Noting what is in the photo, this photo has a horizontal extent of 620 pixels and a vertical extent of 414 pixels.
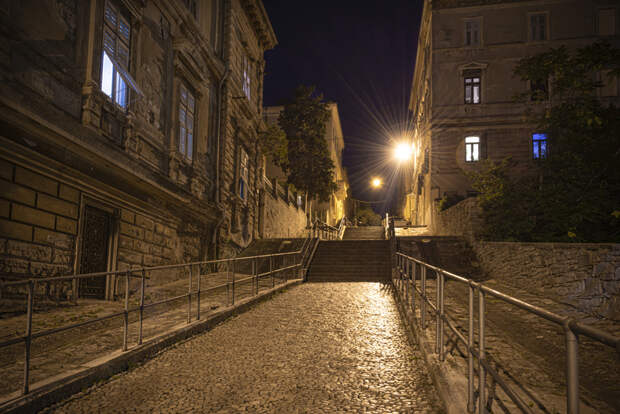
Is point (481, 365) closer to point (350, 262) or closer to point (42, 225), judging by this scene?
point (42, 225)

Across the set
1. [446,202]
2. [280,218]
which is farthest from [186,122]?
[446,202]

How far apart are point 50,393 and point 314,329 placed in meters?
4.04

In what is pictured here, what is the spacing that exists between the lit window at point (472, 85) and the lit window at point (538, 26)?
3.83m

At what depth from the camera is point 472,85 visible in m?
25.9

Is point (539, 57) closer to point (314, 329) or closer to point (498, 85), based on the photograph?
point (314, 329)

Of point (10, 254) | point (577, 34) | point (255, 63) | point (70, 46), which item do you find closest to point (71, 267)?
point (10, 254)

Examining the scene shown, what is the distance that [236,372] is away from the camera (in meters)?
4.79

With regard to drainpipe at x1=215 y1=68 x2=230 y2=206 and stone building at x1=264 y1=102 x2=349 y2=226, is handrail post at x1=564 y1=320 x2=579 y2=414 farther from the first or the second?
stone building at x1=264 y1=102 x2=349 y2=226

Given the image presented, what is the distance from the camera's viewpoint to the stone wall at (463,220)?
1644 cm

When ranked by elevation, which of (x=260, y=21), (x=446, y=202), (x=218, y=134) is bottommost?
(x=446, y=202)

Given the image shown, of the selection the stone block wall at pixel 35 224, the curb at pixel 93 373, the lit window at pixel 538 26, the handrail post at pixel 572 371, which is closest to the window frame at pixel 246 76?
the stone block wall at pixel 35 224

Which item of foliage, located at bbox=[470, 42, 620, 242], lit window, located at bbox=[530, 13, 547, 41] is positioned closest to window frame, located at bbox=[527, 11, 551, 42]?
lit window, located at bbox=[530, 13, 547, 41]

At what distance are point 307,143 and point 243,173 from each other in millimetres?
12144

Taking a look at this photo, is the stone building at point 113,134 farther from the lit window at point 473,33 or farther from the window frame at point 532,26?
the window frame at point 532,26
